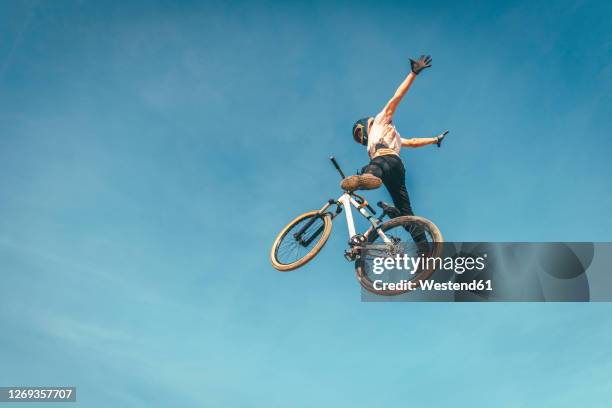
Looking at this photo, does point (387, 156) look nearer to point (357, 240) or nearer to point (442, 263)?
point (357, 240)

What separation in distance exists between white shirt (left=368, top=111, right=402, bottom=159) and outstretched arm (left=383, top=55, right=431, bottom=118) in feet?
0.65

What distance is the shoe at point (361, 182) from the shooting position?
1215cm

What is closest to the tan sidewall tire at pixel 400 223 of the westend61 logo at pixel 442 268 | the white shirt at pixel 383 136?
the westend61 logo at pixel 442 268

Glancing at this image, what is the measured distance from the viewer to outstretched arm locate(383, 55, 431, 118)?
37.9 ft

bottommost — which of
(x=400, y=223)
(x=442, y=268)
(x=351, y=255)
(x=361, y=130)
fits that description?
(x=442, y=268)

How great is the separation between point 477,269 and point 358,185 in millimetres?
2994

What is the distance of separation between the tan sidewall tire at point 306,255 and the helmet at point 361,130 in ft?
6.54

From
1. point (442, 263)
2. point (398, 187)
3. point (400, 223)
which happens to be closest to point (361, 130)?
point (398, 187)

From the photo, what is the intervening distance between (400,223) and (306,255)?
2.34 meters

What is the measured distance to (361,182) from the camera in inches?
482

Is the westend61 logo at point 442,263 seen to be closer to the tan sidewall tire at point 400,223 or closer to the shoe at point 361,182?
the tan sidewall tire at point 400,223

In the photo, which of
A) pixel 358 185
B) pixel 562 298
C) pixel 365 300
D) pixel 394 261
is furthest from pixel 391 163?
pixel 562 298

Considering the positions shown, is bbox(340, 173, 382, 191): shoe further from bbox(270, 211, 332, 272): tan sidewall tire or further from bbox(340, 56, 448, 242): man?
bbox(270, 211, 332, 272): tan sidewall tire

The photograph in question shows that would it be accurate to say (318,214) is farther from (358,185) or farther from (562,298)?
(562,298)
